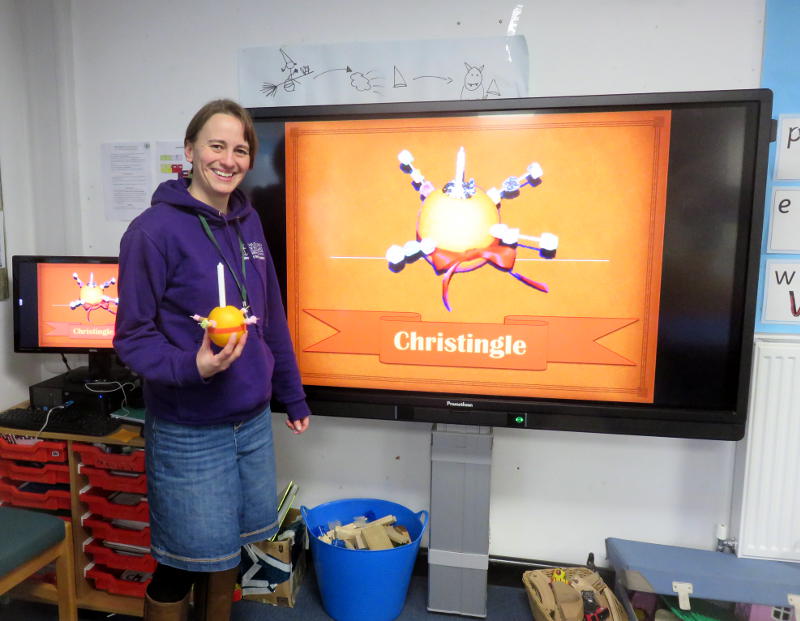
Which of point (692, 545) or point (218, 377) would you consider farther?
point (692, 545)

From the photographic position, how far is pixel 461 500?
1669mm

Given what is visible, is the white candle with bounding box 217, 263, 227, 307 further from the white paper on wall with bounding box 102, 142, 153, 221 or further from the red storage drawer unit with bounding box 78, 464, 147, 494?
the white paper on wall with bounding box 102, 142, 153, 221

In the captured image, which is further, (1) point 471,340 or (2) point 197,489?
(1) point 471,340

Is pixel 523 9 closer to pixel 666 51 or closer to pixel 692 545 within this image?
pixel 666 51

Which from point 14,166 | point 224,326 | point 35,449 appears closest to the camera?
point 224,326

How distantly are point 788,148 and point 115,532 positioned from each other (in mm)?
2494

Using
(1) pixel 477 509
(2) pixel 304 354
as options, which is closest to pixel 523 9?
(2) pixel 304 354

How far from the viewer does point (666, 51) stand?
173cm

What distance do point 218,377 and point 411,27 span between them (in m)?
1.36

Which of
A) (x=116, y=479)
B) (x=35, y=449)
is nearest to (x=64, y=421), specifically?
(x=35, y=449)

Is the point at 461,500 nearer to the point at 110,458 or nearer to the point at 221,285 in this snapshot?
the point at 221,285

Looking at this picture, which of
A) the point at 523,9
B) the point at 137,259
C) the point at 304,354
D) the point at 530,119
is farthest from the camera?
the point at 523,9

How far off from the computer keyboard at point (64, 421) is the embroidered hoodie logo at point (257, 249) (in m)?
0.82

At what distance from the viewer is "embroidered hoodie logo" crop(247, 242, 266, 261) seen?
1392mm
